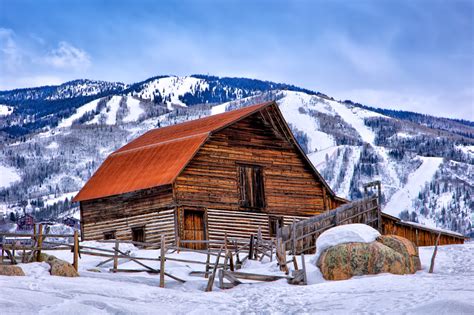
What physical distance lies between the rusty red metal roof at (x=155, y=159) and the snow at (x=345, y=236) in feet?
44.1

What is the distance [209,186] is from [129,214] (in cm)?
442

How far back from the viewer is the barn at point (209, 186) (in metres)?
42.5

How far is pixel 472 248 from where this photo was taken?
120ft

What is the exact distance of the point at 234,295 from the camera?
25359 millimetres

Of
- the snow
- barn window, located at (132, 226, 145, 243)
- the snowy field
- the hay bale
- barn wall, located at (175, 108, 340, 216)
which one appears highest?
barn wall, located at (175, 108, 340, 216)

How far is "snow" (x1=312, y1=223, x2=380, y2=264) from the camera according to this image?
2880cm

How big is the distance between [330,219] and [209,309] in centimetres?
1684

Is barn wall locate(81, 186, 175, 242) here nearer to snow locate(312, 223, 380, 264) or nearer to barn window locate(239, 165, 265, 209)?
barn window locate(239, 165, 265, 209)

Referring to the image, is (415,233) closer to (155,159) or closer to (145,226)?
(155,159)

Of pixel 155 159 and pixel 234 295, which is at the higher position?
pixel 155 159

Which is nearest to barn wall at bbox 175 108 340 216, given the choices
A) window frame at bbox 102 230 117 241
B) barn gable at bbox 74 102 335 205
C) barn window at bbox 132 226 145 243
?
barn gable at bbox 74 102 335 205

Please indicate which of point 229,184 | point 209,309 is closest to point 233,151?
point 229,184

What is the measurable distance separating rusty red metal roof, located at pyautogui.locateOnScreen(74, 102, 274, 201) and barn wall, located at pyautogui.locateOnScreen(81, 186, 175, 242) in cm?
44

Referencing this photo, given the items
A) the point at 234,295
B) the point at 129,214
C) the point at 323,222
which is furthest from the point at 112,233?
the point at 234,295
